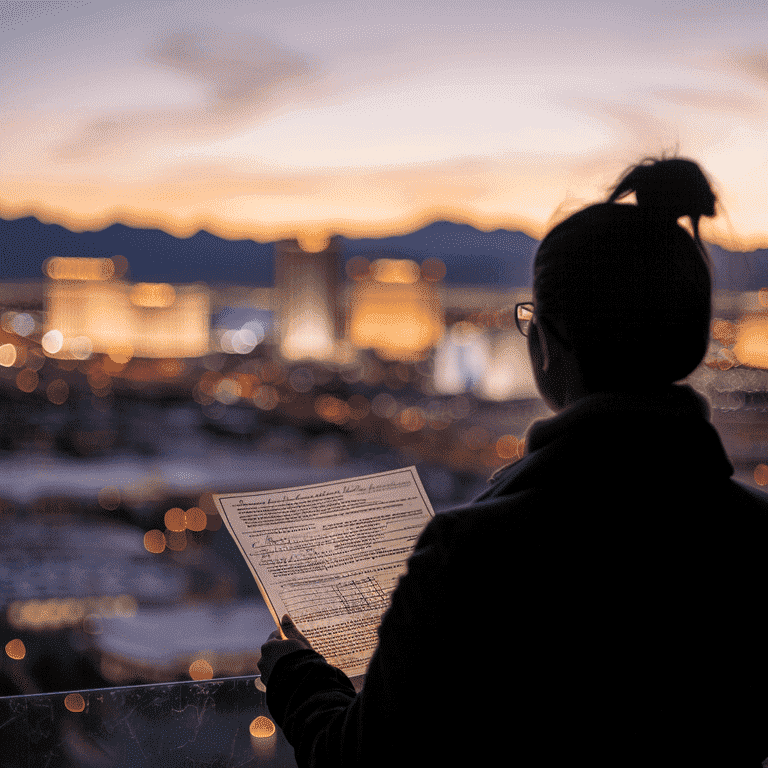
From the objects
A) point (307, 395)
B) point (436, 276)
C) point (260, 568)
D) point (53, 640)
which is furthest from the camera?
point (436, 276)

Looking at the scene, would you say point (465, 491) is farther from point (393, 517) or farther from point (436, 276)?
point (436, 276)

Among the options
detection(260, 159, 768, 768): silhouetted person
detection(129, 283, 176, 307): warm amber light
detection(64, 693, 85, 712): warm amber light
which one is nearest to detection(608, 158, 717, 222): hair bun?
detection(260, 159, 768, 768): silhouetted person

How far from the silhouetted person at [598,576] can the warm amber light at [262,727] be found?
59cm

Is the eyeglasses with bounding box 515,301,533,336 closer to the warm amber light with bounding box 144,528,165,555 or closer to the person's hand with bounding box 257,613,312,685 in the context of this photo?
the person's hand with bounding box 257,613,312,685

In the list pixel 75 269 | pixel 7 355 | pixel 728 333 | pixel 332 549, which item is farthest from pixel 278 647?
pixel 75 269

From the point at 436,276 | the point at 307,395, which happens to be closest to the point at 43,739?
the point at 307,395

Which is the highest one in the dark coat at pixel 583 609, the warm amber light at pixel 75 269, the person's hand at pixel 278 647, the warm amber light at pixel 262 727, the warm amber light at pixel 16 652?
the dark coat at pixel 583 609

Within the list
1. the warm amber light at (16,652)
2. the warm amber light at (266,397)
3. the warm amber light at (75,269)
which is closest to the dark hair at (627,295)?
the warm amber light at (16,652)

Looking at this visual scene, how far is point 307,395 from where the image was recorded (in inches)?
932

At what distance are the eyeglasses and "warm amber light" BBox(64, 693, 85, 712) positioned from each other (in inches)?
31.1

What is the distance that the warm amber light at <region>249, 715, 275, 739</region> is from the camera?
106cm

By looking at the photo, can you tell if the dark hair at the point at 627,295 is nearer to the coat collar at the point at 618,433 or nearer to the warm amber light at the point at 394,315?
the coat collar at the point at 618,433

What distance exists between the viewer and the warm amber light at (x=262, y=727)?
1056 mm

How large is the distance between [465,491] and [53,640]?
7520 millimetres
